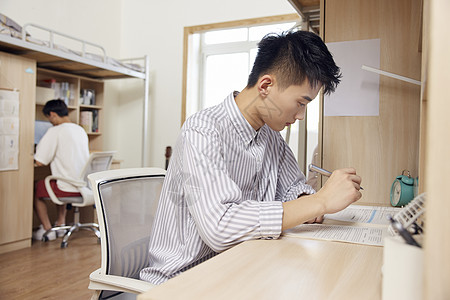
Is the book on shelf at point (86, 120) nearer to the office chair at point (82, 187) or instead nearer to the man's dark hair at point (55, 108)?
the man's dark hair at point (55, 108)

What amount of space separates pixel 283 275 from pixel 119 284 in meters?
0.50

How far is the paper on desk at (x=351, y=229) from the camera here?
886 mm

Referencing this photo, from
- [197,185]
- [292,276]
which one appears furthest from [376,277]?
[197,185]

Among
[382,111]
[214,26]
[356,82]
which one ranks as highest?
[214,26]

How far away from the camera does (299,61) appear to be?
1054 millimetres

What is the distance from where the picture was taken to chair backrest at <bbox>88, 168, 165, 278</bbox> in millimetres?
1075

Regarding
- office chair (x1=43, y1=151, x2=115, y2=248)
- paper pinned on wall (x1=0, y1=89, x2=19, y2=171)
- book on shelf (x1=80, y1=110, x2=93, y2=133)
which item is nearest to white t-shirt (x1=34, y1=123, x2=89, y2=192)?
office chair (x1=43, y1=151, x2=115, y2=248)

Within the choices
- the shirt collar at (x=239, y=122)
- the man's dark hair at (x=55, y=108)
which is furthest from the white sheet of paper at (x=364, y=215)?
the man's dark hair at (x=55, y=108)

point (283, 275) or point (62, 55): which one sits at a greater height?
point (62, 55)

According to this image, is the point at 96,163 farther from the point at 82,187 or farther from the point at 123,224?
the point at 123,224

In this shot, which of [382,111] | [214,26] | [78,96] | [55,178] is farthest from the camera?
[214,26]

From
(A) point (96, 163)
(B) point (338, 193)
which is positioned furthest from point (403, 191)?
(A) point (96, 163)

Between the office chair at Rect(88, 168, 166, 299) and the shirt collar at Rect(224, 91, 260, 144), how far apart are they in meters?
0.36

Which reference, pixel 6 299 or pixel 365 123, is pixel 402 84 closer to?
pixel 365 123
